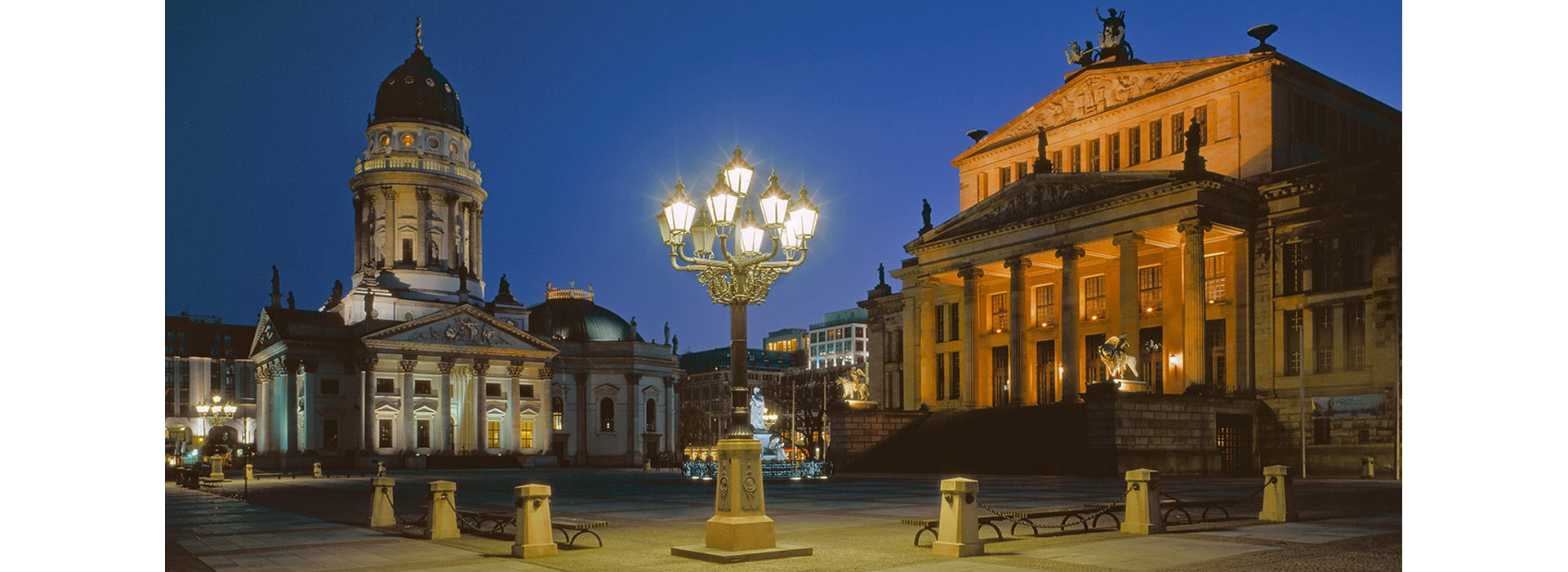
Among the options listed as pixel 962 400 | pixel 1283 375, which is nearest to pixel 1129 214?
pixel 1283 375

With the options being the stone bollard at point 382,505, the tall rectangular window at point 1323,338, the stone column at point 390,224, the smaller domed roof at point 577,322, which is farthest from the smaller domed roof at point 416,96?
the stone bollard at point 382,505

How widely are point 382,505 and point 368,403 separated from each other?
73.2 metres

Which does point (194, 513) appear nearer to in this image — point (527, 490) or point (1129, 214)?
point (527, 490)

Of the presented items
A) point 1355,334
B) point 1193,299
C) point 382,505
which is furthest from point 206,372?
point 382,505

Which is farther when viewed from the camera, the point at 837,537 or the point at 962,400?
the point at 962,400

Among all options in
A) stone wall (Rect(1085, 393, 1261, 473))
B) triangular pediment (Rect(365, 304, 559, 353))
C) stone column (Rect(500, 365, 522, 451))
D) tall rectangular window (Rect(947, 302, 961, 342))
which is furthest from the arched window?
stone wall (Rect(1085, 393, 1261, 473))

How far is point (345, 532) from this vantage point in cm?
2203

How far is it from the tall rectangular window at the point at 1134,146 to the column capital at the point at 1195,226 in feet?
29.1

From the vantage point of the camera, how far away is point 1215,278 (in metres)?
53.6

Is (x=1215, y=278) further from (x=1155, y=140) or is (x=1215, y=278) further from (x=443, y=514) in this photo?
(x=443, y=514)

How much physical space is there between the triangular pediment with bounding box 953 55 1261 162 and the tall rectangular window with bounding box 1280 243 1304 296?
8.20 meters

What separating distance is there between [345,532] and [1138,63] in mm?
45797

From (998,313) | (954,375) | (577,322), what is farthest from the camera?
(577,322)
